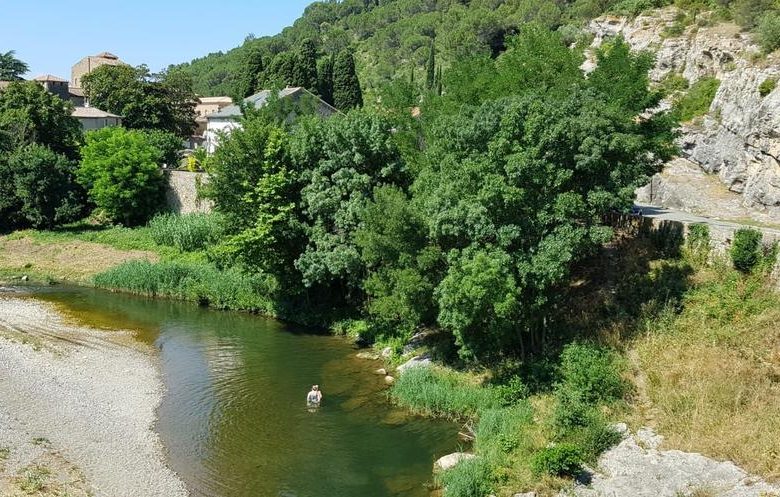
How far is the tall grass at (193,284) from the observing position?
37.2m

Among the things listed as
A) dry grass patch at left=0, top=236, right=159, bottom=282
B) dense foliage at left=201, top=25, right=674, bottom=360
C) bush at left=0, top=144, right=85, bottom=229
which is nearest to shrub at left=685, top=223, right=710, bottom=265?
dense foliage at left=201, top=25, right=674, bottom=360

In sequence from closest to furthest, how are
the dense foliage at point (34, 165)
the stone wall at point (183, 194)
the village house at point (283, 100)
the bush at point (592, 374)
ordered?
the bush at point (592, 374) → the village house at point (283, 100) → the dense foliage at point (34, 165) → the stone wall at point (183, 194)

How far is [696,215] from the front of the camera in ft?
104

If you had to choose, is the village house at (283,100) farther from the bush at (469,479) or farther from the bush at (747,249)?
the bush at (469,479)

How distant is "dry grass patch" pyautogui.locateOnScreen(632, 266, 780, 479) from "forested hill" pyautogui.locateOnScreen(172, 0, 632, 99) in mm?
26930

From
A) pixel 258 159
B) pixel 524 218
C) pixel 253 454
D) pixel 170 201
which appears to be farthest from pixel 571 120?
pixel 170 201

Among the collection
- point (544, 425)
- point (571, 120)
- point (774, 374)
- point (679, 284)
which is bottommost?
point (544, 425)

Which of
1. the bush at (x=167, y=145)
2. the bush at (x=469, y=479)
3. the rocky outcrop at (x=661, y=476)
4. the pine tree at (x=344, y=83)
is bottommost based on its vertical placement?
the bush at (x=469, y=479)

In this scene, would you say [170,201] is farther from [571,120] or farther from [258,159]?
[571,120]

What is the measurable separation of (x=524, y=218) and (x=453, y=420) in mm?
7528

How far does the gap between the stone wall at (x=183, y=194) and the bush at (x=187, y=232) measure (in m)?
2.50

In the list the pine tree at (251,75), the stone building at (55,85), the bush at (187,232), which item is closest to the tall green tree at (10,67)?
the stone building at (55,85)

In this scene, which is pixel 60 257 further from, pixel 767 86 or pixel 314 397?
pixel 767 86

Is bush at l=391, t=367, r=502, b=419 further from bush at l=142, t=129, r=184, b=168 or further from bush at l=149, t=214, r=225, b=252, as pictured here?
bush at l=142, t=129, r=184, b=168
